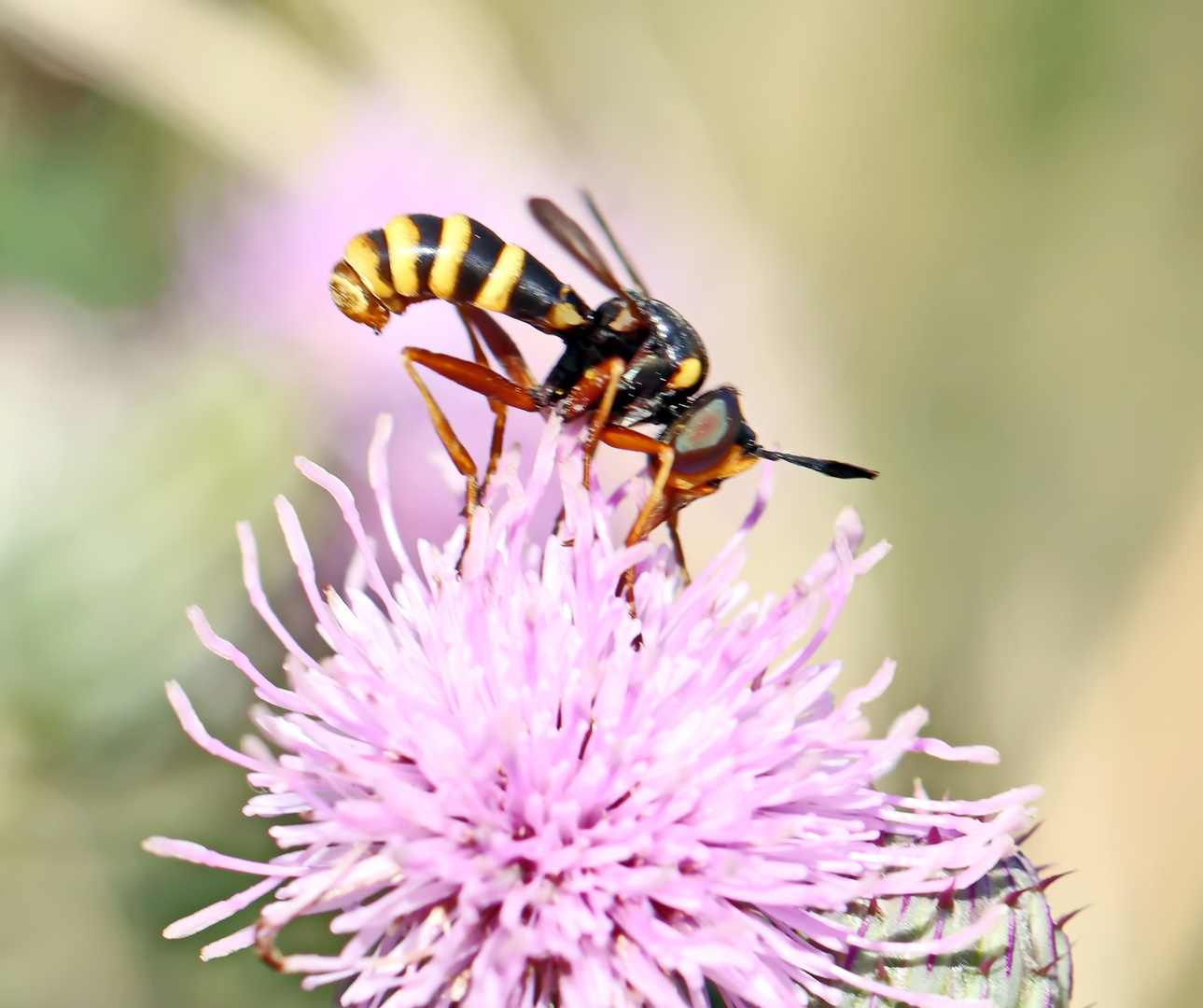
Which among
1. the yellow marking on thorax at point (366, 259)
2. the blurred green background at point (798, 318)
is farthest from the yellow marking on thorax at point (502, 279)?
the blurred green background at point (798, 318)

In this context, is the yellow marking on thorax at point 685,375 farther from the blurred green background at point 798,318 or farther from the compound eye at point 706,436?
the blurred green background at point 798,318

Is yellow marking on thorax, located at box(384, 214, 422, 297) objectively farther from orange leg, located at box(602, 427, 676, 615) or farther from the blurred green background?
the blurred green background

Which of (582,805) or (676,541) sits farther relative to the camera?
(676,541)

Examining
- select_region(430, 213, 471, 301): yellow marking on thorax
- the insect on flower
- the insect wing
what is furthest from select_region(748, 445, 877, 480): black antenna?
select_region(430, 213, 471, 301): yellow marking on thorax

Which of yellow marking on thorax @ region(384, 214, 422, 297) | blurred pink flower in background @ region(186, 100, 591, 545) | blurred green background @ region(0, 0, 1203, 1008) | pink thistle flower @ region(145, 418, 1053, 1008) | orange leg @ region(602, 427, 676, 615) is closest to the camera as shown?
pink thistle flower @ region(145, 418, 1053, 1008)

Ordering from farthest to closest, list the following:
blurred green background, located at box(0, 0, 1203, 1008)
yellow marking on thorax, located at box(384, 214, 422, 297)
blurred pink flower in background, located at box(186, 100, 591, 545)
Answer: blurred pink flower in background, located at box(186, 100, 591, 545)
blurred green background, located at box(0, 0, 1203, 1008)
yellow marking on thorax, located at box(384, 214, 422, 297)

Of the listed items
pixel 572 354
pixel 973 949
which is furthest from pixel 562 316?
pixel 973 949

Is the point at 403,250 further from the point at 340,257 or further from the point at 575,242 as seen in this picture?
the point at 340,257
